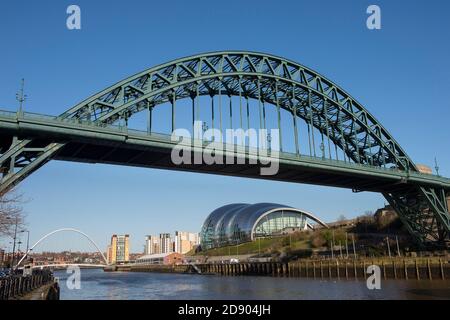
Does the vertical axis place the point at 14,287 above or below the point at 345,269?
above

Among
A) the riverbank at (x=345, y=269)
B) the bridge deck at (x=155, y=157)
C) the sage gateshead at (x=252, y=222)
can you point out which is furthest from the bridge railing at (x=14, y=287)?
the sage gateshead at (x=252, y=222)

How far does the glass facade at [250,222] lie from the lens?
13938 centimetres

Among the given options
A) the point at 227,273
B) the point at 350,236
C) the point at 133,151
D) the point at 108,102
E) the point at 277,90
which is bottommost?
the point at 227,273

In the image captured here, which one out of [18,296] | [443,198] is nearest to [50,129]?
[18,296]

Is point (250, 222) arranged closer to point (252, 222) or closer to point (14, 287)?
point (252, 222)

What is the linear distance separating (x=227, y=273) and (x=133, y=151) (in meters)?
67.4

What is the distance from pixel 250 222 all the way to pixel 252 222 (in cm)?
77

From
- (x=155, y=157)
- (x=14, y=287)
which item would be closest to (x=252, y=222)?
(x=155, y=157)

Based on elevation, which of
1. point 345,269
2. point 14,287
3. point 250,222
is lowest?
point 345,269

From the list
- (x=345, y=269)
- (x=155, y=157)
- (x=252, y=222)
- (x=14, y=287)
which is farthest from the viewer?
(x=252, y=222)

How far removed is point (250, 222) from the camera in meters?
139
